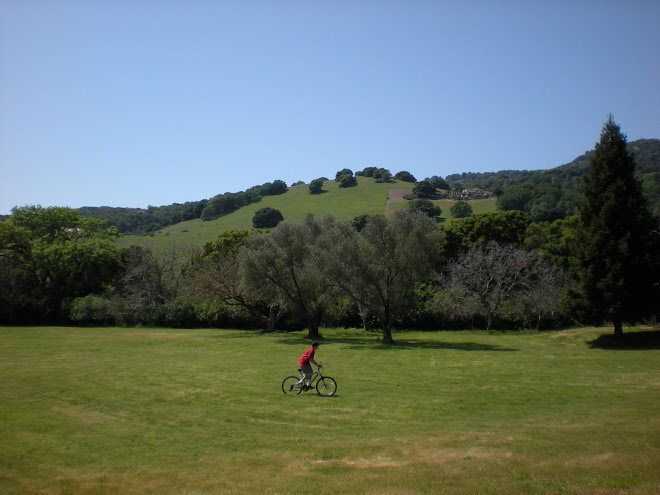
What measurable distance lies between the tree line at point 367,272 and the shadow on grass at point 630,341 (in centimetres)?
76

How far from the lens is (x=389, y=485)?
26.6ft

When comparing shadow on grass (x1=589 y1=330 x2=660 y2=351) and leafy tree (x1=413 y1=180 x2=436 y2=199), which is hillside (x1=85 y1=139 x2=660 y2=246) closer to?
leafy tree (x1=413 y1=180 x2=436 y2=199)

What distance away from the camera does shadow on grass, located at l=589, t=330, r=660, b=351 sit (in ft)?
95.8

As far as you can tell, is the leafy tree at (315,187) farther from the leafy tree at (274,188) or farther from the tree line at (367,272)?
the tree line at (367,272)

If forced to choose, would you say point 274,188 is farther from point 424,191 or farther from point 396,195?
point 424,191

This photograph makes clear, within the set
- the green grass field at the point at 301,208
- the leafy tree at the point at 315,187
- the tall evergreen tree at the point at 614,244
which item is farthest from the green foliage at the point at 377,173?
the tall evergreen tree at the point at 614,244

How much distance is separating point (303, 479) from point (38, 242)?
5993cm

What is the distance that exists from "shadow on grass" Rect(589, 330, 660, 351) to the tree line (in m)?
0.76

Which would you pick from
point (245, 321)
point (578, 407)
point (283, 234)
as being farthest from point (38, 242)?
point (578, 407)

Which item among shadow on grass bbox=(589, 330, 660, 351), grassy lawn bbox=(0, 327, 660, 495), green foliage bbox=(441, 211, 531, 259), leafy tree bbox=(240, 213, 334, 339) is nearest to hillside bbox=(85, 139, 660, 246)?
green foliage bbox=(441, 211, 531, 259)

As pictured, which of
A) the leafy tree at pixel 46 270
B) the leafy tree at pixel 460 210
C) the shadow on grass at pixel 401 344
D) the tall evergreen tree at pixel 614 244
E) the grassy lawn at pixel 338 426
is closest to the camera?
the grassy lawn at pixel 338 426

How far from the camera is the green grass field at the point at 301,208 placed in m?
94.2

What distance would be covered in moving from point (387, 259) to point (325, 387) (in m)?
17.5

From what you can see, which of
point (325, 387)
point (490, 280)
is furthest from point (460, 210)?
point (325, 387)
